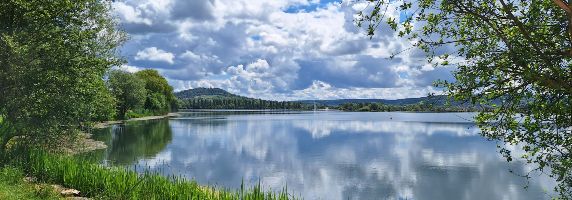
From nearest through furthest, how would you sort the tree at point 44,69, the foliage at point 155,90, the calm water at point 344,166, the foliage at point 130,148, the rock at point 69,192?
the rock at point 69,192 → the tree at point 44,69 → the calm water at point 344,166 → the foliage at point 130,148 → the foliage at point 155,90

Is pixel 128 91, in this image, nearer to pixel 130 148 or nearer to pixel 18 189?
pixel 130 148

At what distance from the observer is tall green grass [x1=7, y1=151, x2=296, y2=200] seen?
13.3 metres

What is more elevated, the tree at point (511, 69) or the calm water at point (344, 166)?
the tree at point (511, 69)

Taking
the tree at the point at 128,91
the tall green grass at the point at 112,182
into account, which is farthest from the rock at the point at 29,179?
the tree at the point at 128,91

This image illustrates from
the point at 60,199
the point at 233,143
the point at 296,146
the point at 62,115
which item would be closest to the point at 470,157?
the point at 296,146

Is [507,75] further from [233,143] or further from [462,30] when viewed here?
[233,143]

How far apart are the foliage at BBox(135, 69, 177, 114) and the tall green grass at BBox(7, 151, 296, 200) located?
99.9 metres

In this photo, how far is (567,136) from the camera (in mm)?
8453

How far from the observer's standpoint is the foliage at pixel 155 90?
116 metres

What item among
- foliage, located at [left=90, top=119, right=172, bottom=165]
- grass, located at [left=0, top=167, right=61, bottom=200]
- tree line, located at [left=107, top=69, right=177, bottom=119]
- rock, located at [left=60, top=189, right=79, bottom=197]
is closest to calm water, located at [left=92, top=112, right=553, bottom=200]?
foliage, located at [left=90, top=119, right=172, bottom=165]

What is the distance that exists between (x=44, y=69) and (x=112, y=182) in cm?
788

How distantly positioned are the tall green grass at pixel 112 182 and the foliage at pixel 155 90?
99917mm

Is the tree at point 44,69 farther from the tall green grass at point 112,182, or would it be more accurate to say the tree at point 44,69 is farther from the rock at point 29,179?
the rock at point 29,179

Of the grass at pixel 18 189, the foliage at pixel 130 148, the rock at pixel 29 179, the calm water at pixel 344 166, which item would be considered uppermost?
the grass at pixel 18 189
